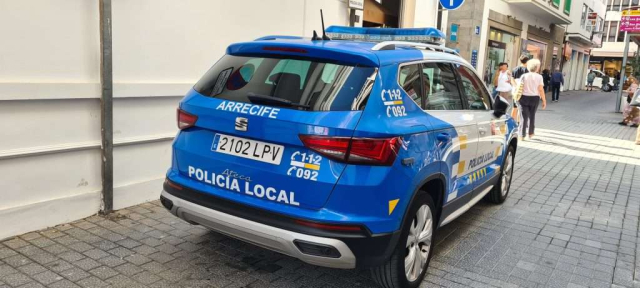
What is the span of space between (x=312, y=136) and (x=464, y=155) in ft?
5.89

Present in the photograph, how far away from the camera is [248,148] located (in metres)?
3.04

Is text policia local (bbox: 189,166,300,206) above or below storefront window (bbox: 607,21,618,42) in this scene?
below

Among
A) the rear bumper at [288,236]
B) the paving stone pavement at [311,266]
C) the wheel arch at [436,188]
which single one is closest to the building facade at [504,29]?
the paving stone pavement at [311,266]

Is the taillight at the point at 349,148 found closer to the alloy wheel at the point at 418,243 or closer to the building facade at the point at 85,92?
the alloy wheel at the point at 418,243

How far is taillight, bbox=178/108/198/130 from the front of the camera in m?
3.28

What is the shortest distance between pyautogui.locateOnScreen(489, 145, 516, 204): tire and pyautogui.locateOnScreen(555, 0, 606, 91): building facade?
2959 centimetres

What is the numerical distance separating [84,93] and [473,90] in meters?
3.60

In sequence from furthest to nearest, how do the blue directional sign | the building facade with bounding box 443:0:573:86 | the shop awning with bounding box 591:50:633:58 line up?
the shop awning with bounding box 591:50:633:58 < the building facade with bounding box 443:0:573:86 < the blue directional sign

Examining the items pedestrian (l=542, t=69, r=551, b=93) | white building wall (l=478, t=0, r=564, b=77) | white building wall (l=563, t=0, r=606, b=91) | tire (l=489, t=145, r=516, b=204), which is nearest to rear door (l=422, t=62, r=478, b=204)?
tire (l=489, t=145, r=516, b=204)

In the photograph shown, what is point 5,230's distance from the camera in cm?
398

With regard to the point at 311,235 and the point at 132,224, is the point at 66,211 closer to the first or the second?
the point at 132,224

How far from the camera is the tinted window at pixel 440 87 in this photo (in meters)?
3.67

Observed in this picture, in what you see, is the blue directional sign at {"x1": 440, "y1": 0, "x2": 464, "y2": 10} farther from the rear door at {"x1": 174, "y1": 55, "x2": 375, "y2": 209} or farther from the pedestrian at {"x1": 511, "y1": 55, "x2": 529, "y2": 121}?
the rear door at {"x1": 174, "y1": 55, "x2": 375, "y2": 209}

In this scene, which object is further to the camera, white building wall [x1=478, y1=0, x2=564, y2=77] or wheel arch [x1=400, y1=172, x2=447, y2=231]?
white building wall [x1=478, y1=0, x2=564, y2=77]
